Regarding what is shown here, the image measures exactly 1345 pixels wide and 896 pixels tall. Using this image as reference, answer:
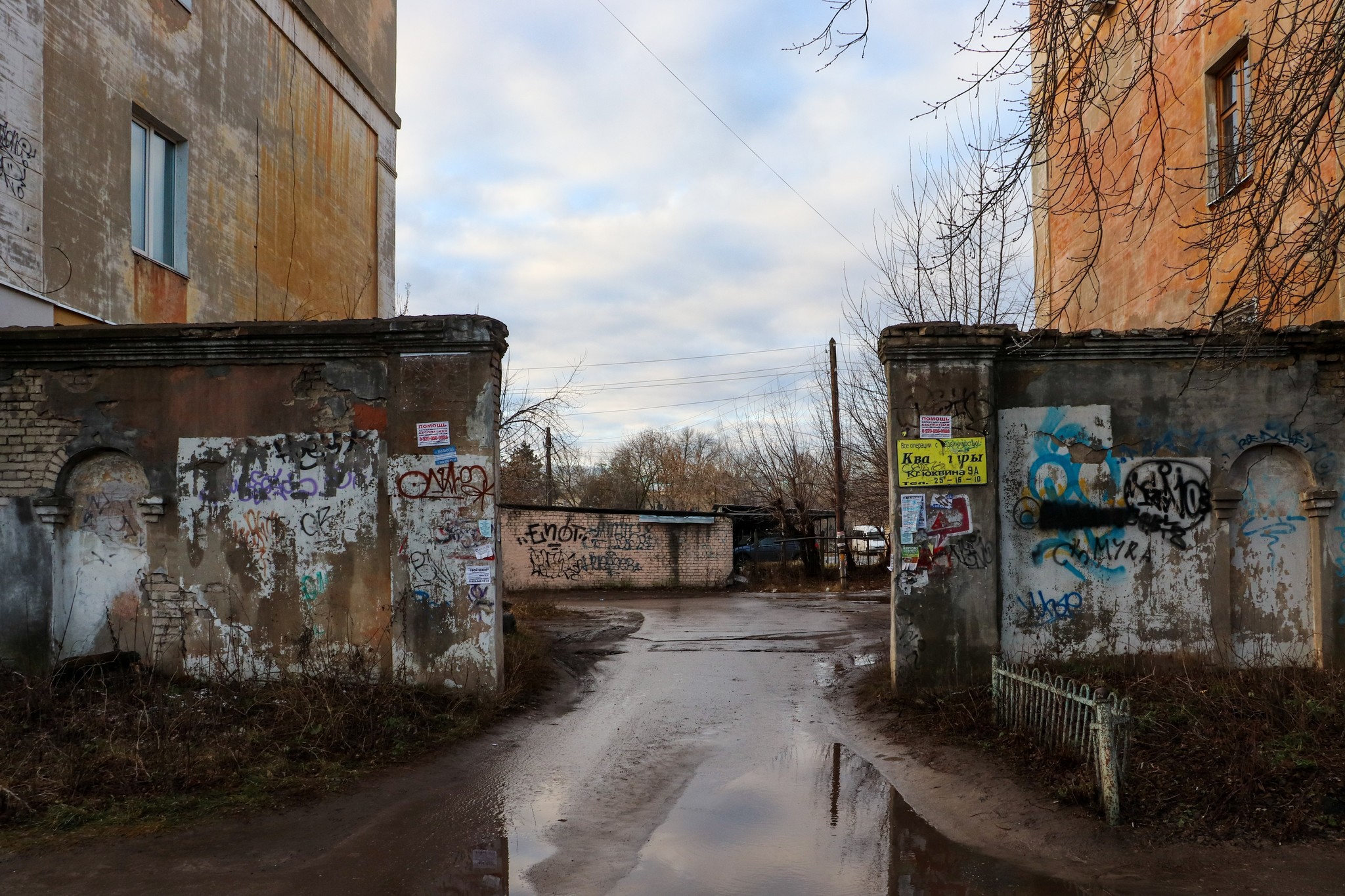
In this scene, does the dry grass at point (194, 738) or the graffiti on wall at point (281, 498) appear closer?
the dry grass at point (194, 738)

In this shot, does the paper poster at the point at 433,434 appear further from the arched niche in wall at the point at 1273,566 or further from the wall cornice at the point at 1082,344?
the arched niche in wall at the point at 1273,566

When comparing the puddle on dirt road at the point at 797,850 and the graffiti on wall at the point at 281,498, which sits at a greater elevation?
the graffiti on wall at the point at 281,498

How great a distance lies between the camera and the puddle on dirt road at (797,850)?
4691 mm

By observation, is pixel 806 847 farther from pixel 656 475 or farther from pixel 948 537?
pixel 656 475

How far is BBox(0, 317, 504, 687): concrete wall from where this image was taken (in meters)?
8.29

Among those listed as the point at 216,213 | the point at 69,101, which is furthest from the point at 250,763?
the point at 216,213

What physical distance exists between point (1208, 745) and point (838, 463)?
64.8ft

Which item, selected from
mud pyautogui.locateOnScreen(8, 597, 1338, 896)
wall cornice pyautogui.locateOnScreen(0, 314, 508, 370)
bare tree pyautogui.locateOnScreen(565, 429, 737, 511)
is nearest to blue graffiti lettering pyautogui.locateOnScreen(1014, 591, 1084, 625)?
mud pyautogui.locateOnScreen(8, 597, 1338, 896)

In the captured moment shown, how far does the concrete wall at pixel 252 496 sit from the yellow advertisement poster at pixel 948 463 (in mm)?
3734

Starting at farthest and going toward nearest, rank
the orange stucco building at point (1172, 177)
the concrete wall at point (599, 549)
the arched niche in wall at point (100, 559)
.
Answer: the concrete wall at point (599, 549) < the orange stucco building at point (1172, 177) < the arched niche in wall at point (100, 559)

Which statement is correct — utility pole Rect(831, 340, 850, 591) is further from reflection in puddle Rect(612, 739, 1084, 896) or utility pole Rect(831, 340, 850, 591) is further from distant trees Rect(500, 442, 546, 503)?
reflection in puddle Rect(612, 739, 1084, 896)

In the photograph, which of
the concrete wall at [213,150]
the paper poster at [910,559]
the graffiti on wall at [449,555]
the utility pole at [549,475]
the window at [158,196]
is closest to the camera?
the graffiti on wall at [449,555]

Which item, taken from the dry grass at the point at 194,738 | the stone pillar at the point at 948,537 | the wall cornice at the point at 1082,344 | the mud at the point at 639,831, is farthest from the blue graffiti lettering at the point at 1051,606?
the dry grass at the point at 194,738

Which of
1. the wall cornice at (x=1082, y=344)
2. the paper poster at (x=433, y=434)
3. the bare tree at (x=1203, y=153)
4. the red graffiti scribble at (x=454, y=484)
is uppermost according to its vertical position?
the bare tree at (x=1203, y=153)
